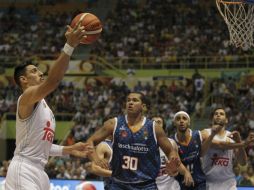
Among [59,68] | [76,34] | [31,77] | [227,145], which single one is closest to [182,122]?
[227,145]

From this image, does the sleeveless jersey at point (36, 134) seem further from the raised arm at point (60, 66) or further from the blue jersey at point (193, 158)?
the blue jersey at point (193, 158)

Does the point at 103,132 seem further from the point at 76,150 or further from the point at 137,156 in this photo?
the point at 76,150

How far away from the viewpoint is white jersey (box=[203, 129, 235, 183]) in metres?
8.81

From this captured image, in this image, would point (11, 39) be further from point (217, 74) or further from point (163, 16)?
point (217, 74)

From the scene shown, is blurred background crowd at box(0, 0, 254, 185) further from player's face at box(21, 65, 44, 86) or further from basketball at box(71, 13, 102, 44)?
player's face at box(21, 65, 44, 86)

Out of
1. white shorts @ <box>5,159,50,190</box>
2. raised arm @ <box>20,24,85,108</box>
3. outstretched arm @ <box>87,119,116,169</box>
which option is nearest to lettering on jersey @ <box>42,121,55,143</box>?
white shorts @ <box>5,159,50,190</box>

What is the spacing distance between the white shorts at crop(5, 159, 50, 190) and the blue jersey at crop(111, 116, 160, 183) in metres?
1.19

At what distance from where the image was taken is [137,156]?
6.49m

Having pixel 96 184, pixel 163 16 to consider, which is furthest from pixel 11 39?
pixel 96 184

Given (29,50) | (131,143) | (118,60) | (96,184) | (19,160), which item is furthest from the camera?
(29,50)

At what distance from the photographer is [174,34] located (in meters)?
24.1

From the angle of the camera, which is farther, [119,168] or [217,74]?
[217,74]

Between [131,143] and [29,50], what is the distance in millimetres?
19214

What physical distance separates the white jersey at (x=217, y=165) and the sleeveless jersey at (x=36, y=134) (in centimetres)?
372
